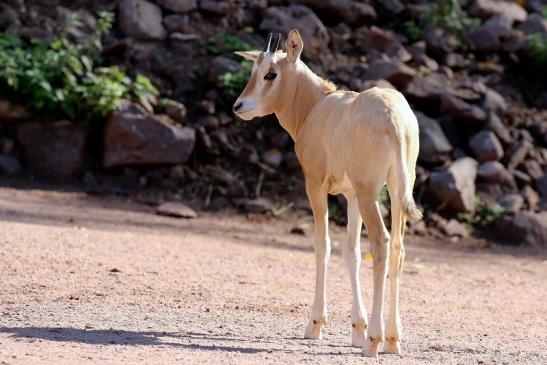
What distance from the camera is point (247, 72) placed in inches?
641

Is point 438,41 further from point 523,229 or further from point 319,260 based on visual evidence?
point 319,260

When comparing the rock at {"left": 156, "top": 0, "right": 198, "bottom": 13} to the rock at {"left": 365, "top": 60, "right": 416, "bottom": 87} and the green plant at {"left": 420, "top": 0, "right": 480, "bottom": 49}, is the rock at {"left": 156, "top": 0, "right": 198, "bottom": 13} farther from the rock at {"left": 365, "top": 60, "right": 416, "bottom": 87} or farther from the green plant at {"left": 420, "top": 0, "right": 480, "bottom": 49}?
the green plant at {"left": 420, "top": 0, "right": 480, "bottom": 49}

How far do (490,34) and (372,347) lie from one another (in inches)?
547

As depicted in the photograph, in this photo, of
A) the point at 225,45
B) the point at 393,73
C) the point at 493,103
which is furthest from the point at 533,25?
the point at 225,45

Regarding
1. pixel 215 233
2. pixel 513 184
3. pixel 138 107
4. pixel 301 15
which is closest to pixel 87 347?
pixel 215 233

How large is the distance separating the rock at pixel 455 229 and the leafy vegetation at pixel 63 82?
5.20 meters

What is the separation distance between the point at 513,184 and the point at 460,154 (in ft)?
3.38

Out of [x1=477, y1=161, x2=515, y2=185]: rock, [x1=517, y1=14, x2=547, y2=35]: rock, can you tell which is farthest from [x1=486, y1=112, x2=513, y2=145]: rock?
[x1=517, y1=14, x2=547, y2=35]: rock

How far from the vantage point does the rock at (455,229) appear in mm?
14906

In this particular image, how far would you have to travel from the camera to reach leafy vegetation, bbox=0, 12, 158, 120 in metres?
15.3

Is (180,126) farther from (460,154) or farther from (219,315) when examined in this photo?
(219,315)

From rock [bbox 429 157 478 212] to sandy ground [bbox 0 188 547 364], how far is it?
3.47ft

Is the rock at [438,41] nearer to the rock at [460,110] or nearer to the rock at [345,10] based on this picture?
the rock at [345,10]

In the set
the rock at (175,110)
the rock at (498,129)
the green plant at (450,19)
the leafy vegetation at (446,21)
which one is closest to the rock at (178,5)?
the rock at (175,110)
